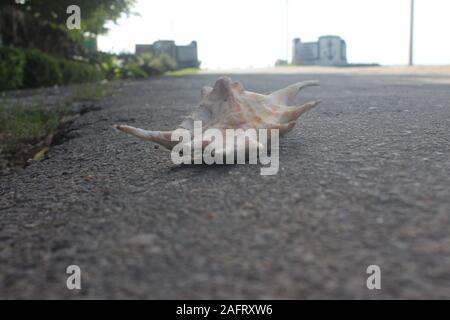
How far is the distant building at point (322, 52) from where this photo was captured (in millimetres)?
32344

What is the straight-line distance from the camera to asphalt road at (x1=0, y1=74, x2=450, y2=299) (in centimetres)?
91

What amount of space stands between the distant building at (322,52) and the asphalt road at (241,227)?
30728 millimetres

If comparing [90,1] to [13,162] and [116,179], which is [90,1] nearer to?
[13,162]

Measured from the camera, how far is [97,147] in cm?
267

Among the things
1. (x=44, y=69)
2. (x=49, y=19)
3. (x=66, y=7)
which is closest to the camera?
(x=66, y=7)

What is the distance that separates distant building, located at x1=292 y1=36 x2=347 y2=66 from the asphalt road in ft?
101

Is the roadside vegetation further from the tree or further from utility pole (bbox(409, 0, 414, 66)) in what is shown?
utility pole (bbox(409, 0, 414, 66))

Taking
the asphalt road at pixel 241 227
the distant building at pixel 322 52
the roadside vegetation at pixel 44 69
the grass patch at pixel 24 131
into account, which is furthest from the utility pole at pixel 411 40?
the asphalt road at pixel 241 227

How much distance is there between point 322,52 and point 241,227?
3344cm

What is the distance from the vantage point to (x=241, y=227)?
3.77 ft

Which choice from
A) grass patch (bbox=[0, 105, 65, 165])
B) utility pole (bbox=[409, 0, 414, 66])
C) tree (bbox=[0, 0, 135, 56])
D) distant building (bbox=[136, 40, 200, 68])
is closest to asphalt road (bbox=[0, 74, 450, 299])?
grass patch (bbox=[0, 105, 65, 165])

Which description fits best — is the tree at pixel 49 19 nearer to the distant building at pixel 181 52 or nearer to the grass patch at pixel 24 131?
the grass patch at pixel 24 131

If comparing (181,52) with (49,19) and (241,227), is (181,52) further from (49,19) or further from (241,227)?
(241,227)

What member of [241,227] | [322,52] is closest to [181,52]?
[322,52]
